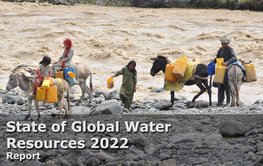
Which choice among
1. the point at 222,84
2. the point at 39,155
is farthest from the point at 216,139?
the point at 222,84

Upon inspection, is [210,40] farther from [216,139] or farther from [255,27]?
[216,139]

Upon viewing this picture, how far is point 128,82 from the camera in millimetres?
16000

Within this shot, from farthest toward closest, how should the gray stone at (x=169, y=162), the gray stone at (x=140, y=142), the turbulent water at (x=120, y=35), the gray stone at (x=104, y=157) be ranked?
the turbulent water at (x=120, y=35)
the gray stone at (x=140, y=142)
the gray stone at (x=104, y=157)
the gray stone at (x=169, y=162)

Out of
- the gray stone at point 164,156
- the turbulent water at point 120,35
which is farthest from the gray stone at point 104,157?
the turbulent water at point 120,35

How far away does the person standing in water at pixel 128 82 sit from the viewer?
1590 cm

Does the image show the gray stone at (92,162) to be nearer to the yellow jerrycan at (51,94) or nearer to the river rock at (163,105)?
the yellow jerrycan at (51,94)

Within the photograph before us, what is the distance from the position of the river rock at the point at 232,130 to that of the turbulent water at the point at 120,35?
10.6 meters

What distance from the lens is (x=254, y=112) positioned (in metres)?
14.8

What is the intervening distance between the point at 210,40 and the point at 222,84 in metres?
13.8

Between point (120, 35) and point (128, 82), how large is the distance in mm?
15753

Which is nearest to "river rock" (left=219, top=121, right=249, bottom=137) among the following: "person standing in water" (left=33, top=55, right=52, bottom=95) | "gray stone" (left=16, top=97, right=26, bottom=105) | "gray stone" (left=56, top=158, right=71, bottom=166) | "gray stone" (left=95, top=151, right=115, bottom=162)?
"gray stone" (left=95, top=151, right=115, bottom=162)

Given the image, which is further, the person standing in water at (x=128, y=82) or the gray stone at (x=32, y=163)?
the person standing in water at (x=128, y=82)

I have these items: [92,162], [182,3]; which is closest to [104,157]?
[92,162]

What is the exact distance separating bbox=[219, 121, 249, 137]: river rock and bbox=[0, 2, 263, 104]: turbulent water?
1065cm
